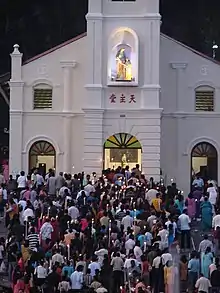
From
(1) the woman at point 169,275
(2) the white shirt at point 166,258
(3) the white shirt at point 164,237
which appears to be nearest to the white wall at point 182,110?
(3) the white shirt at point 164,237

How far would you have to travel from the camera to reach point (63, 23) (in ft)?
201

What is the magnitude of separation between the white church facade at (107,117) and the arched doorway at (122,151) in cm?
5

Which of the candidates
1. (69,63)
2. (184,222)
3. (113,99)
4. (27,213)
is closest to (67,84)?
(69,63)

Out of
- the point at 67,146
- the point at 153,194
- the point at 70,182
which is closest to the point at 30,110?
the point at 67,146

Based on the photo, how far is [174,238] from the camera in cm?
2678

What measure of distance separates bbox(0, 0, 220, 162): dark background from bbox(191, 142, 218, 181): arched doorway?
59.5 feet

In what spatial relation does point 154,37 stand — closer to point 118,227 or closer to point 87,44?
point 87,44

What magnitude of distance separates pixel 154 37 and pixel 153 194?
12286 mm

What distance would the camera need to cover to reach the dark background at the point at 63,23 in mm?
59156

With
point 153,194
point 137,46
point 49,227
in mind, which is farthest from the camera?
point 137,46

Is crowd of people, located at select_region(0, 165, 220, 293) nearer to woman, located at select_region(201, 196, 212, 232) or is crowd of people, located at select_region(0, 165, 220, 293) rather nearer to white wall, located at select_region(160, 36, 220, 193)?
woman, located at select_region(201, 196, 212, 232)

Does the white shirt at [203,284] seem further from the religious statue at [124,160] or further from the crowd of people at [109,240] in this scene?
the religious statue at [124,160]

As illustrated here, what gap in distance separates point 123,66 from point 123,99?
60.2 inches

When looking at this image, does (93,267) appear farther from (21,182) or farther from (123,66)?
(123,66)
